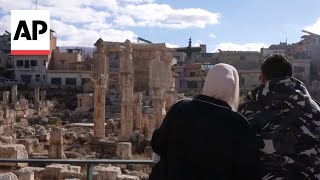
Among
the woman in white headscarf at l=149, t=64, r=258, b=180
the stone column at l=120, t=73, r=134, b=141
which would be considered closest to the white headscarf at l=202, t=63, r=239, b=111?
the woman in white headscarf at l=149, t=64, r=258, b=180

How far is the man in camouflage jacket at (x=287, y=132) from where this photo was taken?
10.8 feet

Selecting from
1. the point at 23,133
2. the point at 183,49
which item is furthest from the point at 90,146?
the point at 183,49

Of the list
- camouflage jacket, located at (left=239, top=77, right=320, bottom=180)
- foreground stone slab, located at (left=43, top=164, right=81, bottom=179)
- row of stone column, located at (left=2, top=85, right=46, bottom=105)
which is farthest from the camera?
row of stone column, located at (left=2, top=85, right=46, bottom=105)

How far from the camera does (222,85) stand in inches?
130

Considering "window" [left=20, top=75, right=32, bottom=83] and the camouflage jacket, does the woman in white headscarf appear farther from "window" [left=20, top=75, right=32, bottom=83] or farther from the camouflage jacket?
"window" [left=20, top=75, right=32, bottom=83]

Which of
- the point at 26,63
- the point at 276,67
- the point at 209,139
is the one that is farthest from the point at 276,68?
the point at 26,63

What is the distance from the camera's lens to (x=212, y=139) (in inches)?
123

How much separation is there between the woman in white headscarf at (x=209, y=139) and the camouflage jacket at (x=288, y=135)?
23 centimetres

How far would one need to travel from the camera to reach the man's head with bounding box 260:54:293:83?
3588 mm

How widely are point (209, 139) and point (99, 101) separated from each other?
22108mm

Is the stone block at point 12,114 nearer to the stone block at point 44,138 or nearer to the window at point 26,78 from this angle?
the stone block at point 44,138

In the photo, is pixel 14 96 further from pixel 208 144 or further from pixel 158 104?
pixel 208 144

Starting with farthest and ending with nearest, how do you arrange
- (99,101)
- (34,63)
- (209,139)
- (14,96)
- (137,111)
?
(34,63)
(14,96)
(137,111)
(99,101)
(209,139)

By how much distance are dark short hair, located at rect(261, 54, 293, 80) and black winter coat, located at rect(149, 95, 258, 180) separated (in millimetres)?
550
